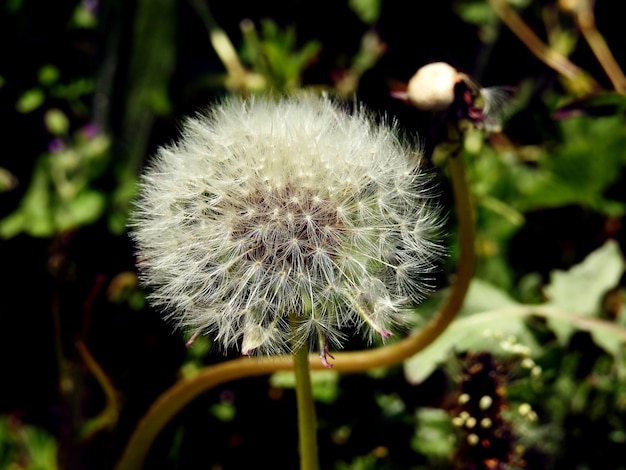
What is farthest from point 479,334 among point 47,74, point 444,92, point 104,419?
point 47,74

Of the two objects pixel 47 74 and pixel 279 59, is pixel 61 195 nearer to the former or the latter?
pixel 47 74

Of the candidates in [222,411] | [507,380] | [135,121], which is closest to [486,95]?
[507,380]

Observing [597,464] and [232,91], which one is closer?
[597,464]

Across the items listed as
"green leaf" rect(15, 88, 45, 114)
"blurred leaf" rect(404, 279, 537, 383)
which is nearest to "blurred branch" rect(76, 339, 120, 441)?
"blurred leaf" rect(404, 279, 537, 383)

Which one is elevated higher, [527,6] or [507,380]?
[527,6]

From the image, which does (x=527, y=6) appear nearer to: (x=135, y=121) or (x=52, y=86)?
(x=135, y=121)

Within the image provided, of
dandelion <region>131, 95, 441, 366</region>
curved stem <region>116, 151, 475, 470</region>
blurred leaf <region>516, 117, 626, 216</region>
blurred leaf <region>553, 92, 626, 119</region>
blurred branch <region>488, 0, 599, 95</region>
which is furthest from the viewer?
blurred branch <region>488, 0, 599, 95</region>

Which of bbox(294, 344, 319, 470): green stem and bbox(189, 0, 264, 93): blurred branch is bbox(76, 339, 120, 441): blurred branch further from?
bbox(189, 0, 264, 93): blurred branch
